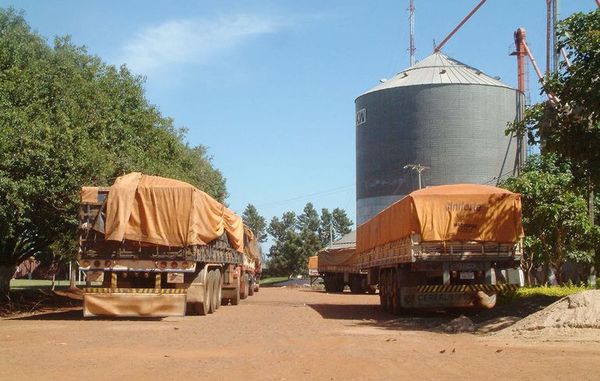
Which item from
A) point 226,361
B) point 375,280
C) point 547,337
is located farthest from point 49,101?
point 547,337

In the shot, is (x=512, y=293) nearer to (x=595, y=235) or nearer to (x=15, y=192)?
(x=595, y=235)

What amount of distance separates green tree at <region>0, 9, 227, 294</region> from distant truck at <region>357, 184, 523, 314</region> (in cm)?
919

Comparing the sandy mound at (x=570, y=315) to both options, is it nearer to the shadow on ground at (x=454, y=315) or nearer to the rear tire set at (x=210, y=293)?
the shadow on ground at (x=454, y=315)

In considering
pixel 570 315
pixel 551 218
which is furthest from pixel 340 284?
pixel 570 315

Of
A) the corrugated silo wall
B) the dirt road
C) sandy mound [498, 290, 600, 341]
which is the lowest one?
the dirt road

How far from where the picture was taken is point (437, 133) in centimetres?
6256

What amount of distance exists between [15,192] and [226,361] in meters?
9.72

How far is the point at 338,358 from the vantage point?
9984 millimetres

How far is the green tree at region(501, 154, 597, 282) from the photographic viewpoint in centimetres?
2119

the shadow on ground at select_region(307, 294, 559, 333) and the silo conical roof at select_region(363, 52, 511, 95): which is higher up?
the silo conical roof at select_region(363, 52, 511, 95)

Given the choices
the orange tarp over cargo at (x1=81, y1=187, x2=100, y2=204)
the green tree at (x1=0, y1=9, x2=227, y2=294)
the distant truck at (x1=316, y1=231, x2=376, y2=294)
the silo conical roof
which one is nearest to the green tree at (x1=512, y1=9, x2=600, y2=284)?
the orange tarp over cargo at (x1=81, y1=187, x2=100, y2=204)

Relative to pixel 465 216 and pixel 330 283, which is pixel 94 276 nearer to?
pixel 465 216

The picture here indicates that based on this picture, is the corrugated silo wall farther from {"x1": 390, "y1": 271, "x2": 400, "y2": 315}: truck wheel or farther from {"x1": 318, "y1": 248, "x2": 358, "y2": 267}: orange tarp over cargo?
{"x1": 390, "y1": 271, "x2": 400, "y2": 315}: truck wheel

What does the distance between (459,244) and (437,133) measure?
47.3 metres
